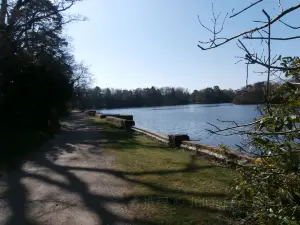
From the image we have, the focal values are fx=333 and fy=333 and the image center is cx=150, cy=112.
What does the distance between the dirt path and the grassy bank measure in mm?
379

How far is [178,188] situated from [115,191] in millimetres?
1350

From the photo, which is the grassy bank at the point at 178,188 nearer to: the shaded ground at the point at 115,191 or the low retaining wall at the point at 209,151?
→ the shaded ground at the point at 115,191

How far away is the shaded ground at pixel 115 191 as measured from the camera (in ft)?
18.0

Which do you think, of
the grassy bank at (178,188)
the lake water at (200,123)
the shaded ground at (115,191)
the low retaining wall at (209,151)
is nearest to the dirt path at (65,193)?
the shaded ground at (115,191)

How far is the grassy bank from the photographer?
17.9 feet

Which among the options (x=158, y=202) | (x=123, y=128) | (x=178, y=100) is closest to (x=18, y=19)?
(x=123, y=128)

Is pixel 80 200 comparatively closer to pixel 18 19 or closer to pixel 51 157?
pixel 51 157

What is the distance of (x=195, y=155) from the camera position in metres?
12.0

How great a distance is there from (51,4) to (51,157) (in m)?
15.1

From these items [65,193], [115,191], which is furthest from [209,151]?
[65,193]

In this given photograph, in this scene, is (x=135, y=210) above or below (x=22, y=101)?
below

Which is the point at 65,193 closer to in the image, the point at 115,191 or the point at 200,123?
the point at 115,191

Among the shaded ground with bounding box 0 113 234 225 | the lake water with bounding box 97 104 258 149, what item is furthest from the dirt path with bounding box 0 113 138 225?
the lake water with bounding box 97 104 258 149

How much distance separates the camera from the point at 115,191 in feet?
23.2
